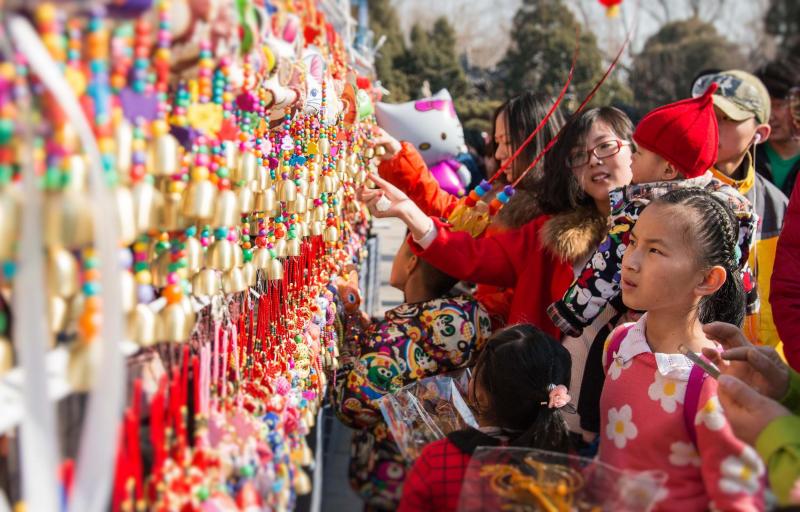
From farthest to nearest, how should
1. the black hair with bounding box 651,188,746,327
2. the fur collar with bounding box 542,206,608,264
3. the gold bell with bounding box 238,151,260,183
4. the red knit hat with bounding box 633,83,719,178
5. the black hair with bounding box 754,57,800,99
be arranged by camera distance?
the black hair with bounding box 754,57,800,99 < the fur collar with bounding box 542,206,608,264 < the red knit hat with bounding box 633,83,719,178 < the black hair with bounding box 651,188,746,327 < the gold bell with bounding box 238,151,260,183

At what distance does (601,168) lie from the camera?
2291 millimetres

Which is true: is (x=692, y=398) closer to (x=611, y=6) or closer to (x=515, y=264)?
(x=611, y=6)

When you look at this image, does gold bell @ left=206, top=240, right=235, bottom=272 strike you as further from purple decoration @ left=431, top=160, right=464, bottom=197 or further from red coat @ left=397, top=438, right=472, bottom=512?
purple decoration @ left=431, top=160, right=464, bottom=197

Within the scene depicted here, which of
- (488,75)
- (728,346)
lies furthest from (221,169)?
(488,75)

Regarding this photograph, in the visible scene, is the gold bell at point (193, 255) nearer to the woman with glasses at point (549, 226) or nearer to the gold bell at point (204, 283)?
the gold bell at point (204, 283)

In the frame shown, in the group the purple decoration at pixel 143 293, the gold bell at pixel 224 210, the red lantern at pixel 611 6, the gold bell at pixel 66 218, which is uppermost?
the red lantern at pixel 611 6

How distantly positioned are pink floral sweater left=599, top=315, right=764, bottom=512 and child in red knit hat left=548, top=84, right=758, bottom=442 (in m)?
0.23

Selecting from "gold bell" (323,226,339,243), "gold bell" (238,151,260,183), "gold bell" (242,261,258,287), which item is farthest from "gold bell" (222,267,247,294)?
"gold bell" (323,226,339,243)

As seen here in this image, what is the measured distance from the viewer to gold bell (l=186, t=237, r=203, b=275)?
1.11 meters

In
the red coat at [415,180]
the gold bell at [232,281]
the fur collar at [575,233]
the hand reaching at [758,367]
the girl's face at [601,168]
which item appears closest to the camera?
the gold bell at [232,281]

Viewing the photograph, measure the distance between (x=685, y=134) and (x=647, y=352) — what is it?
728 mm

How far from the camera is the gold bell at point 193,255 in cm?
111

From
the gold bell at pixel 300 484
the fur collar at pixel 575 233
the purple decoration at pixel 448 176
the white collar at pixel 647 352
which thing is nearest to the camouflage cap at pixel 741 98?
the fur collar at pixel 575 233

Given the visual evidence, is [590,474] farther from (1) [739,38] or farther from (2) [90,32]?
(1) [739,38]
